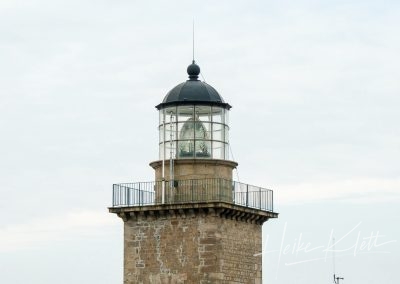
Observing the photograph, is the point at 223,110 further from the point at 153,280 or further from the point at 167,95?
the point at 153,280

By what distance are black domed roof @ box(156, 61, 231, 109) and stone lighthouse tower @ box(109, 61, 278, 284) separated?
0.09 ft

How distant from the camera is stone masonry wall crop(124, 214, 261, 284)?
123 ft

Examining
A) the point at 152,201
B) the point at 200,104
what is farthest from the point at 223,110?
the point at 152,201

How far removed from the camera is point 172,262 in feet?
124

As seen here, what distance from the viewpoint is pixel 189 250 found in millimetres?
37688

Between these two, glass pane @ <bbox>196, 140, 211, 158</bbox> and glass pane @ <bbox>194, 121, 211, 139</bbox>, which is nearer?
glass pane @ <bbox>196, 140, 211, 158</bbox>

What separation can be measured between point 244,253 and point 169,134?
3.96m

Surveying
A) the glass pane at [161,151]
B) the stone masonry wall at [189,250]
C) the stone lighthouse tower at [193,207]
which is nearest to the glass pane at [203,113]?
the stone lighthouse tower at [193,207]

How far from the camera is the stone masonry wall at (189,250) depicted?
1475 inches

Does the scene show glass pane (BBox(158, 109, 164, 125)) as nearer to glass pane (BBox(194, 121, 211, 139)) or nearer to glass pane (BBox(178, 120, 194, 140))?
glass pane (BBox(178, 120, 194, 140))

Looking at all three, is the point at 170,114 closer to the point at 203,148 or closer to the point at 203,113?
the point at 203,113

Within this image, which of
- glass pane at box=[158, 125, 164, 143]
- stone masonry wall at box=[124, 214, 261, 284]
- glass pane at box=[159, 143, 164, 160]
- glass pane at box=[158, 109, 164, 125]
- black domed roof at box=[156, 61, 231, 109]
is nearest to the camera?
stone masonry wall at box=[124, 214, 261, 284]

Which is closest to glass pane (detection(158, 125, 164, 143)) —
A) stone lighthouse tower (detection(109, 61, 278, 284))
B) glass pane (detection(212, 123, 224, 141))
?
stone lighthouse tower (detection(109, 61, 278, 284))

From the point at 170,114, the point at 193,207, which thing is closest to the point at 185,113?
the point at 170,114
